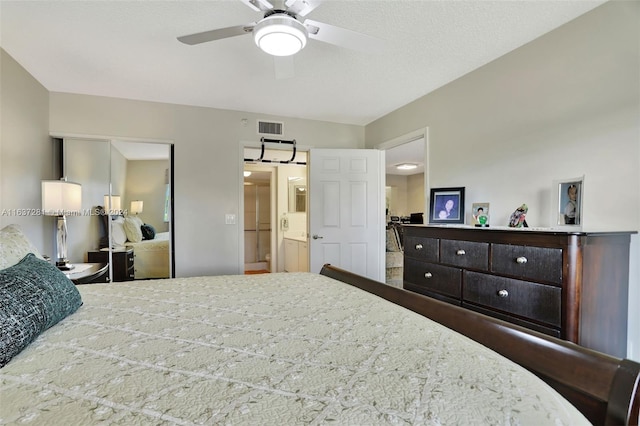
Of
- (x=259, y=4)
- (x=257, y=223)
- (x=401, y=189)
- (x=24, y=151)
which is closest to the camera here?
(x=259, y=4)

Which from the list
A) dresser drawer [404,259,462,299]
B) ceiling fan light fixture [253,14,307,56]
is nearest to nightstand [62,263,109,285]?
ceiling fan light fixture [253,14,307,56]

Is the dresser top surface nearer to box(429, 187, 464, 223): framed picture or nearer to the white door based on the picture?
box(429, 187, 464, 223): framed picture

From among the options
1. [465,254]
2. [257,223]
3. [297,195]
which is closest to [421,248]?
[465,254]

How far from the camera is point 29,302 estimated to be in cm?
104

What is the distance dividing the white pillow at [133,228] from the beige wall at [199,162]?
387 millimetres

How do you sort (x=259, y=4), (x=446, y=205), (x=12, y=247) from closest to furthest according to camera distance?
(x=12, y=247)
(x=259, y=4)
(x=446, y=205)

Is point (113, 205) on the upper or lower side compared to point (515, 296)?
upper

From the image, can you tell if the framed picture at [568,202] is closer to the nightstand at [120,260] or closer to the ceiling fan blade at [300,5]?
the ceiling fan blade at [300,5]

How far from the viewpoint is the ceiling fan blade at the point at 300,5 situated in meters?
1.46

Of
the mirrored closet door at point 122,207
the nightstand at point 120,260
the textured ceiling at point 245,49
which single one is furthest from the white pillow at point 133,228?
the textured ceiling at point 245,49

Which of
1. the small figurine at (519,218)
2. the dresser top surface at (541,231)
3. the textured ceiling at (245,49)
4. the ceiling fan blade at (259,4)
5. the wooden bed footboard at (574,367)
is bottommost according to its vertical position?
the wooden bed footboard at (574,367)

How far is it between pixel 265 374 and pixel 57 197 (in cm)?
271

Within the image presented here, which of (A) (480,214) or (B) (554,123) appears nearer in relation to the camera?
(B) (554,123)

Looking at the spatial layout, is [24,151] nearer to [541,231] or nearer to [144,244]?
[144,244]
